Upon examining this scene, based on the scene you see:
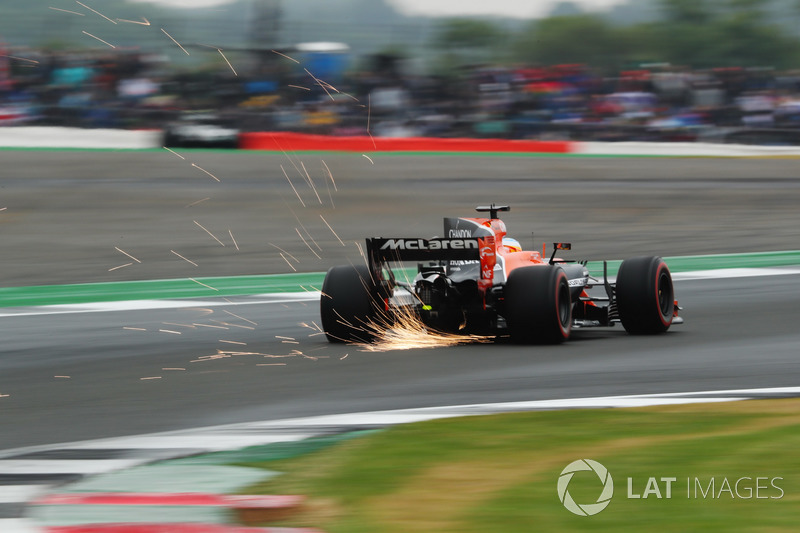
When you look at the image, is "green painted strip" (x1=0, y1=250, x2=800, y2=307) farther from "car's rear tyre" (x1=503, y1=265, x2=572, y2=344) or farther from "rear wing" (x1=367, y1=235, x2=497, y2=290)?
"car's rear tyre" (x1=503, y1=265, x2=572, y2=344)

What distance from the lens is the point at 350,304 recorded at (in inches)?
348

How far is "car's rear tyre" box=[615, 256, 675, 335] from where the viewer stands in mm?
9172

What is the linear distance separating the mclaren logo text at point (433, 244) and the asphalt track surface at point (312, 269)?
748 mm

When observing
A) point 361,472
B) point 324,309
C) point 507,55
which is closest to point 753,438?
point 361,472

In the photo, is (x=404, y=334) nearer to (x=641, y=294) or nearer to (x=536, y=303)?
(x=536, y=303)

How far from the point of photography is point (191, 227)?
17156mm

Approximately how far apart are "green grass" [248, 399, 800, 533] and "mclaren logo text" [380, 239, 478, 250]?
9.00ft

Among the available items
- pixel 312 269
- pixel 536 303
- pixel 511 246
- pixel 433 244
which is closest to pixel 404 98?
pixel 312 269

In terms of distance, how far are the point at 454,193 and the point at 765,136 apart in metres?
10.3

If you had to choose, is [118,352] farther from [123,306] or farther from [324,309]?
[123,306]

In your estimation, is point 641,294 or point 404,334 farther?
point 641,294

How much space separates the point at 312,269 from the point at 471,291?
23.8 ft

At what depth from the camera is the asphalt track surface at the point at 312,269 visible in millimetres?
6758

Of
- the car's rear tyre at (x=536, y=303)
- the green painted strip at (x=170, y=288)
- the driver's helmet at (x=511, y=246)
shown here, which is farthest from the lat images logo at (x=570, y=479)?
the green painted strip at (x=170, y=288)
